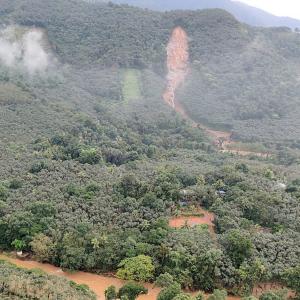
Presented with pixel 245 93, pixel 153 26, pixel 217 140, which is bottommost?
pixel 217 140

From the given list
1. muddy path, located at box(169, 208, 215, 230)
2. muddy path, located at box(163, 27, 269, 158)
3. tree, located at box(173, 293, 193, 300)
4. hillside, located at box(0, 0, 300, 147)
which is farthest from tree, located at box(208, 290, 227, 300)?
hillside, located at box(0, 0, 300, 147)

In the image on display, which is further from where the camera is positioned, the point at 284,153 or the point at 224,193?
the point at 284,153

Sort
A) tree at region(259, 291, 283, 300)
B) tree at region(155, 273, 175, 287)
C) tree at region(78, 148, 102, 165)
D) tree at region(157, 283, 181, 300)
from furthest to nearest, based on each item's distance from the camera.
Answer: tree at region(78, 148, 102, 165) < tree at region(155, 273, 175, 287) < tree at region(259, 291, 283, 300) < tree at region(157, 283, 181, 300)

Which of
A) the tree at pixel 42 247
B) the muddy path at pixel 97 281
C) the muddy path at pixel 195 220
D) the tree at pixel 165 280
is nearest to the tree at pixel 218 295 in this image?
the muddy path at pixel 97 281

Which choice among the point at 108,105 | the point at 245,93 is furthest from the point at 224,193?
the point at 245,93

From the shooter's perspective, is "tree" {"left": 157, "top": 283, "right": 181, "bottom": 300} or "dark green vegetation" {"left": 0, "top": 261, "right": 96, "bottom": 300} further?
"tree" {"left": 157, "top": 283, "right": 181, "bottom": 300}

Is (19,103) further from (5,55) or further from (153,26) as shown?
(153,26)

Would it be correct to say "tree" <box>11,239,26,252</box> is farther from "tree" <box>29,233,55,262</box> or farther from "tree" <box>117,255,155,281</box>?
"tree" <box>117,255,155,281</box>

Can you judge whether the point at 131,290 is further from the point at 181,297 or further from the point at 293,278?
the point at 293,278
